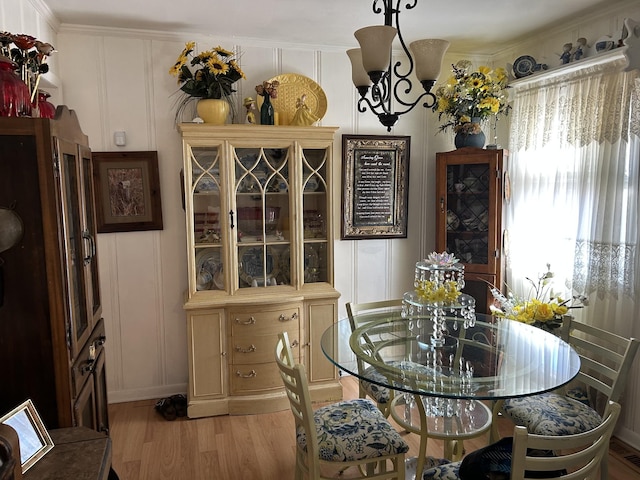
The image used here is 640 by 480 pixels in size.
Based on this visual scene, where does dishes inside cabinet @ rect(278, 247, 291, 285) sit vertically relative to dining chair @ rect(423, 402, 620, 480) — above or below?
above

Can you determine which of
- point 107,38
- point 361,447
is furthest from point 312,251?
point 107,38

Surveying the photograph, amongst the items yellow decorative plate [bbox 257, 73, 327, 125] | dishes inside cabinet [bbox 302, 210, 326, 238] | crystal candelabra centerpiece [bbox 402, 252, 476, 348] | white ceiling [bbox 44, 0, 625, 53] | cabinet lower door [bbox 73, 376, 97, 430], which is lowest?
cabinet lower door [bbox 73, 376, 97, 430]

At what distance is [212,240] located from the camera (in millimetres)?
3238

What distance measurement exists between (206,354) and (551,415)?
2069 millimetres

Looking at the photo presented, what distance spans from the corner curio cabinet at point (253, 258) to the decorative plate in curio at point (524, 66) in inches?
55.3

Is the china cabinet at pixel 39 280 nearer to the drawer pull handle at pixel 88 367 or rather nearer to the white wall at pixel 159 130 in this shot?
the drawer pull handle at pixel 88 367

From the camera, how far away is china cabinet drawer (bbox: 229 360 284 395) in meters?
3.23

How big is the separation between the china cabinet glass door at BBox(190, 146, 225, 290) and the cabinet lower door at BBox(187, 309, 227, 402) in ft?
0.74

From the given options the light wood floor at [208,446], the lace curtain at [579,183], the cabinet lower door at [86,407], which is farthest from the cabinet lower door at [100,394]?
the lace curtain at [579,183]

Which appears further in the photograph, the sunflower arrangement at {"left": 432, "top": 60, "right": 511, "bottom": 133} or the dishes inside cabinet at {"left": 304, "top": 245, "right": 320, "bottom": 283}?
the dishes inside cabinet at {"left": 304, "top": 245, "right": 320, "bottom": 283}

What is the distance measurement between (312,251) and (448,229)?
1.06m

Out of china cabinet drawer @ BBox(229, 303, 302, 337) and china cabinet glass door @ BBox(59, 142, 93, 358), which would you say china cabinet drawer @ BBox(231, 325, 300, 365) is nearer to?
china cabinet drawer @ BBox(229, 303, 302, 337)

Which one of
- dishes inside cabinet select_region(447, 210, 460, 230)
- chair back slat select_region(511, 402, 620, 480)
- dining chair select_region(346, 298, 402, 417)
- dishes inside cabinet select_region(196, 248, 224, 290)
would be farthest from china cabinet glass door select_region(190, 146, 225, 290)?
chair back slat select_region(511, 402, 620, 480)

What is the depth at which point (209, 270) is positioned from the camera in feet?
10.8
